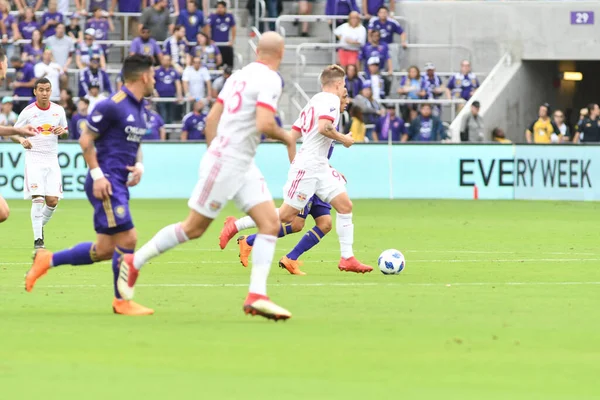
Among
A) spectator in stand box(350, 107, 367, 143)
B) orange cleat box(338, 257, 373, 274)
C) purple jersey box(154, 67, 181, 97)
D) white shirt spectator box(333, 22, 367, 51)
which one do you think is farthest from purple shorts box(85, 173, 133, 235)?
white shirt spectator box(333, 22, 367, 51)

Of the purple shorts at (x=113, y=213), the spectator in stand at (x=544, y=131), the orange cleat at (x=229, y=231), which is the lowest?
the spectator in stand at (x=544, y=131)

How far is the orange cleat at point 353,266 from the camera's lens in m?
14.4

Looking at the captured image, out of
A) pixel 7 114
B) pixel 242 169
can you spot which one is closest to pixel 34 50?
pixel 7 114

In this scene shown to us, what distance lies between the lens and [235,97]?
10.1 meters

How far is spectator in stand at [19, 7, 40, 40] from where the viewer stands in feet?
111

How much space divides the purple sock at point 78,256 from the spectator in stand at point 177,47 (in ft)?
73.9

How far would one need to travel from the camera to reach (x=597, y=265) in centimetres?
1547

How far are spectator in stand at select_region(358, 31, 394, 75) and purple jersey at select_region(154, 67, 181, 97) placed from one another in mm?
4859

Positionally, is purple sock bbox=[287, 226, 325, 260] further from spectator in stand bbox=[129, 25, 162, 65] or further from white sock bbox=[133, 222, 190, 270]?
spectator in stand bbox=[129, 25, 162, 65]

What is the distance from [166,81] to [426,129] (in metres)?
6.48

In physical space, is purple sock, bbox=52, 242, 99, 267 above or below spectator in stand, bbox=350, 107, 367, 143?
above

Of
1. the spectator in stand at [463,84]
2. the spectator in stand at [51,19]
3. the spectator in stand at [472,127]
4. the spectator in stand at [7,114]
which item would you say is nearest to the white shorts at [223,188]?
the spectator in stand at [7,114]

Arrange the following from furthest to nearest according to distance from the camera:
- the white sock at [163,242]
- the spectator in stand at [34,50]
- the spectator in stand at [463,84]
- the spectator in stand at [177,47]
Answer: the spectator in stand at [463,84]
the spectator in stand at [177,47]
the spectator in stand at [34,50]
the white sock at [163,242]

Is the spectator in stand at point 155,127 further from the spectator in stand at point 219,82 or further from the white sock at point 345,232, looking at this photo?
the white sock at point 345,232
